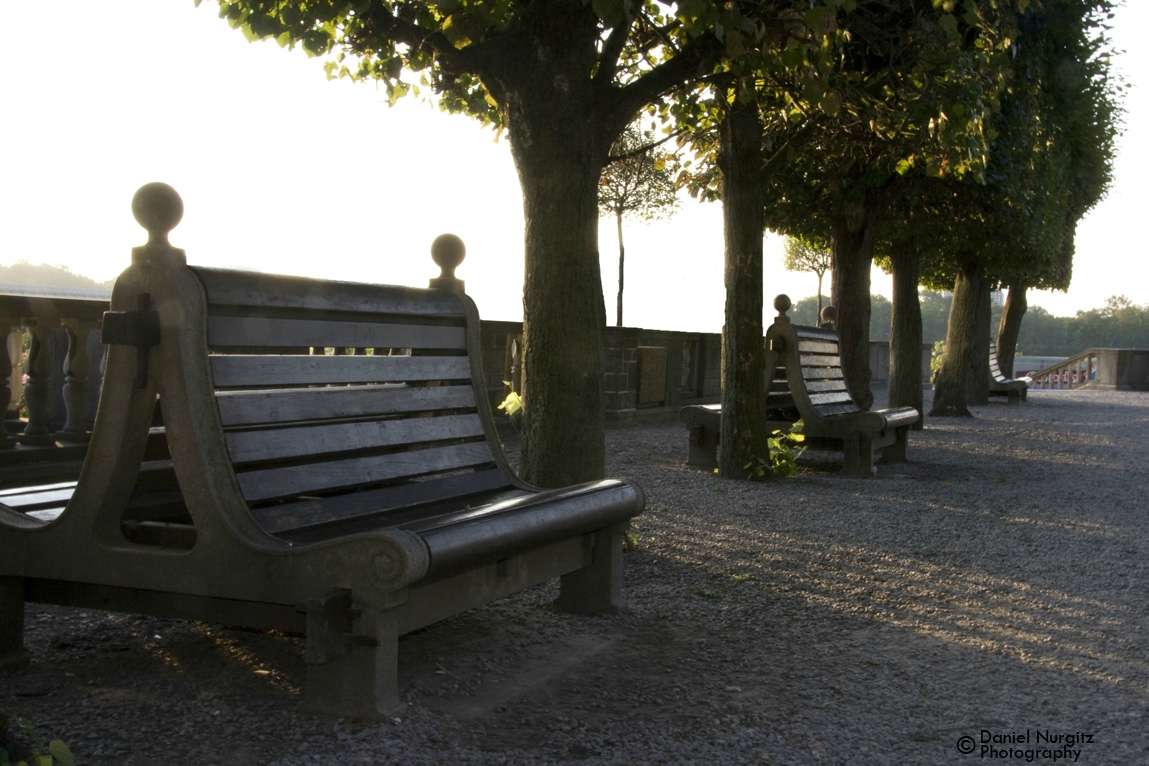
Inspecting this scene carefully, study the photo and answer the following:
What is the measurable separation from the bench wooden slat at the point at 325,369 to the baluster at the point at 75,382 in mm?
4119

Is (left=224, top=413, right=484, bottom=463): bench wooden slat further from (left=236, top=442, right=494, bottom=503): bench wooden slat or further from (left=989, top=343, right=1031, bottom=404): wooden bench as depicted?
(left=989, top=343, right=1031, bottom=404): wooden bench

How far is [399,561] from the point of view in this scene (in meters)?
2.84

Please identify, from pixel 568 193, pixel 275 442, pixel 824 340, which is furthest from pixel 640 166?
pixel 275 442

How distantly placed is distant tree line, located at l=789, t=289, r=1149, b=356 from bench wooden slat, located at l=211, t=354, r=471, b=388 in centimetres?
10158

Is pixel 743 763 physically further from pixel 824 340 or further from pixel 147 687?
pixel 824 340

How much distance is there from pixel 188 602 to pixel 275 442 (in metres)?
0.51

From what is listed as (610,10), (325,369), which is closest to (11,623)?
(325,369)

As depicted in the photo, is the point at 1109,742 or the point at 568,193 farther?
the point at 568,193

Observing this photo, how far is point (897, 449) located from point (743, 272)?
10.6 ft

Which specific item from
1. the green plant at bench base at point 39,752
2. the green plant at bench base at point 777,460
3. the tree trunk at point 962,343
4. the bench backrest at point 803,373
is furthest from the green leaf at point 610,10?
the tree trunk at point 962,343

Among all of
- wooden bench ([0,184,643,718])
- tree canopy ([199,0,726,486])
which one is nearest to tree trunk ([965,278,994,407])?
tree canopy ([199,0,726,486])

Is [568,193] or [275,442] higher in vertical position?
[568,193]

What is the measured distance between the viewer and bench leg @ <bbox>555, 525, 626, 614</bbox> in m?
4.45

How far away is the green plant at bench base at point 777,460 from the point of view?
30.0ft
